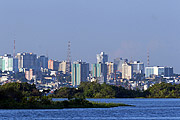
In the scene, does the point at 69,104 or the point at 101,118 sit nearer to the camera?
the point at 101,118

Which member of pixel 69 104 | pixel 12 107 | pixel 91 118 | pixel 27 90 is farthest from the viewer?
pixel 27 90

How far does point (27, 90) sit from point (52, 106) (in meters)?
81.3

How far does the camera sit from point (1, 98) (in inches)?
4483

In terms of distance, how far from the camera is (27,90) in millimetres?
198500

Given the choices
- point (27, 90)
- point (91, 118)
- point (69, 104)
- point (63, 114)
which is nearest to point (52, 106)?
point (69, 104)

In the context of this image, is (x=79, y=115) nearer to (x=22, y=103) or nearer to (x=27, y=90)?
(x=22, y=103)

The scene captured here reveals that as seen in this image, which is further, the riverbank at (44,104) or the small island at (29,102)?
the small island at (29,102)

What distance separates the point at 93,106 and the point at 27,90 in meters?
76.8

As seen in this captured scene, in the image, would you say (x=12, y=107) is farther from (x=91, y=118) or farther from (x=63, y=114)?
(x=91, y=118)

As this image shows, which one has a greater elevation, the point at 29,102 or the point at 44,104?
the point at 29,102

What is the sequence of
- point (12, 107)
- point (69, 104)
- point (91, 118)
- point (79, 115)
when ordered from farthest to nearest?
point (69, 104)
point (12, 107)
point (79, 115)
point (91, 118)

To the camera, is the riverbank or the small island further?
the small island

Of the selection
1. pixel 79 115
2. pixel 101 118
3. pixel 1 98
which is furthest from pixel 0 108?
pixel 101 118

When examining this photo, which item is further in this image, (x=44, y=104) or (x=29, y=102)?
(x=44, y=104)
